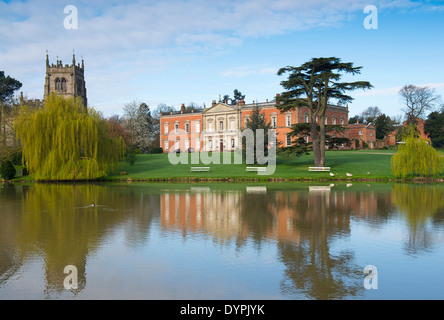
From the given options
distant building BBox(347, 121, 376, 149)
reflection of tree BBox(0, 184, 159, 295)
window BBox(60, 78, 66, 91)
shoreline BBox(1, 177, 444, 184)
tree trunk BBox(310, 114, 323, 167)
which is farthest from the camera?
window BBox(60, 78, 66, 91)

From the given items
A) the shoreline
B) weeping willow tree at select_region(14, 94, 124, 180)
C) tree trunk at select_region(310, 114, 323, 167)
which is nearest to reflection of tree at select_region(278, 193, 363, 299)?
the shoreline

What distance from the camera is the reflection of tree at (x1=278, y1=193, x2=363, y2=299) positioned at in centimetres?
631

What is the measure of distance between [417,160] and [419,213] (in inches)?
664

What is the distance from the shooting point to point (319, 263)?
766 cm

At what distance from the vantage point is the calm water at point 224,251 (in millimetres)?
6340

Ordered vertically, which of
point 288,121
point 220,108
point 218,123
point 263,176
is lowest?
point 263,176

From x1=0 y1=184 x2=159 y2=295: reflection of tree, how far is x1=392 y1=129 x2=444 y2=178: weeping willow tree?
19.3 m

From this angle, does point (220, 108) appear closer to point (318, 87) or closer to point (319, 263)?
point (318, 87)

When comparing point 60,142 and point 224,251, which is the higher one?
point 60,142

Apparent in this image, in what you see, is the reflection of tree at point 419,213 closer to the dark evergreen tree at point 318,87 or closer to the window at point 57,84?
the dark evergreen tree at point 318,87

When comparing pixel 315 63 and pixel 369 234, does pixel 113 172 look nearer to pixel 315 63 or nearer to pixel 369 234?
pixel 315 63

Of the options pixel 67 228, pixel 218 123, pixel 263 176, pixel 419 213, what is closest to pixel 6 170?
pixel 263 176

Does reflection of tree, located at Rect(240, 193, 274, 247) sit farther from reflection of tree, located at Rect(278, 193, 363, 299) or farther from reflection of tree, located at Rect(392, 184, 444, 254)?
reflection of tree, located at Rect(392, 184, 444, 254)
